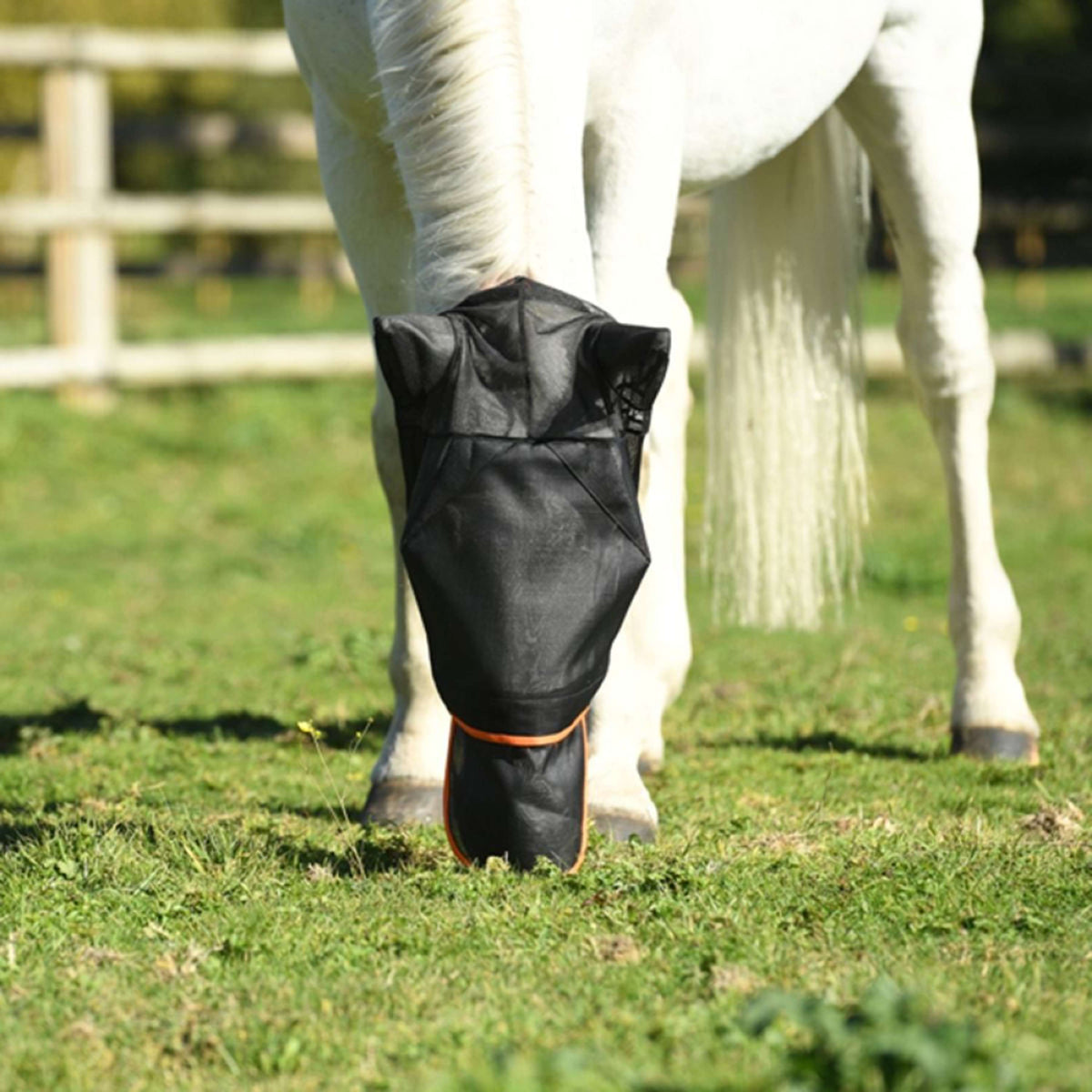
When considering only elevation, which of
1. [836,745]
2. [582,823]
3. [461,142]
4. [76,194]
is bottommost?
[836,745]

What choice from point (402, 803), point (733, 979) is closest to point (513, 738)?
point (733, 979)

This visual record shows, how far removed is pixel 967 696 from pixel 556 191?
2142 mm

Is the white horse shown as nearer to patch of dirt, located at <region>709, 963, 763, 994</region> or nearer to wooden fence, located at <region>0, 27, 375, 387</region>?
patch of dirt, located at <region>709, 963, 763, 994</region>

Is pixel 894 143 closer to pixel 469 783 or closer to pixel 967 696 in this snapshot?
pixel 967 696

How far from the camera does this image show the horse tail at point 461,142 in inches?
108

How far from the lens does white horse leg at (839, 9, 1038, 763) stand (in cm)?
450

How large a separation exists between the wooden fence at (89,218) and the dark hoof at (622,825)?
23.3ft

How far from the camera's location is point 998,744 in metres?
4.37

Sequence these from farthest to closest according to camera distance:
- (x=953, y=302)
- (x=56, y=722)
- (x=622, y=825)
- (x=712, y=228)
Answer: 1. (x=712, y=228)
2. (x=953, y=302)
3. (x=56, y=722)
4. (x=622, y=825)

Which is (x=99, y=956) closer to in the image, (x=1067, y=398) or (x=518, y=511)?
(x=518, y=511)

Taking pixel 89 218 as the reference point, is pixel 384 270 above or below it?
below

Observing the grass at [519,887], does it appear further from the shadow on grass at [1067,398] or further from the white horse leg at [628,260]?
the shadow on grass at [1067,398]

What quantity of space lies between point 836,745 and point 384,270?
1699 mm

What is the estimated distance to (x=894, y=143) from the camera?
4.60 metres
